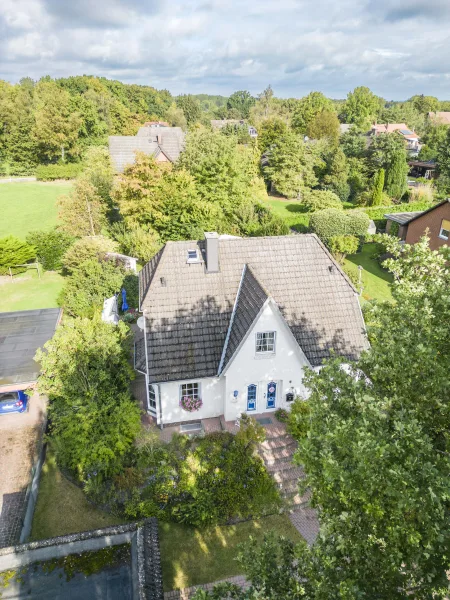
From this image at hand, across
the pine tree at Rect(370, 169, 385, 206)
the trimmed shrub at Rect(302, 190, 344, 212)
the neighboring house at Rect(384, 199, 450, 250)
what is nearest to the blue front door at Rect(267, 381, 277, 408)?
the neighboring house at Rect(384, 199, 450, 250)

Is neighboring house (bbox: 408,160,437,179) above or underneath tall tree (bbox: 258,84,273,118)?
underneath

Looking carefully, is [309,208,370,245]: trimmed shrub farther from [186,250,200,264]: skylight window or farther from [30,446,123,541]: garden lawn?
[30,446,123,541]: garden lawn

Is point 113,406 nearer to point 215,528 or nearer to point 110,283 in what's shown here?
point 215,528

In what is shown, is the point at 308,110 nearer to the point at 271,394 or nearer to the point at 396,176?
the point at 396,176

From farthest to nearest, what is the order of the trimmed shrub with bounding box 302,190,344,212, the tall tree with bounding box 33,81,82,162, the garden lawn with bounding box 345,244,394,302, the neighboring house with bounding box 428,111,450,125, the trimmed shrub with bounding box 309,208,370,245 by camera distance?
the neighboring house with bounding box 428,111,450,125 → the tall tree with bounding box 33,81,82,162 → the trimmed shrub with bounding box 302,190,344,212 → the trimmed shrub with bounding box 309,208,370,245 → the garden lawn with bounding box 345,244,394,302

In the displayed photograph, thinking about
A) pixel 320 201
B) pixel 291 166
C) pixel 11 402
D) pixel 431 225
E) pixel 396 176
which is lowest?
pixel 11 402

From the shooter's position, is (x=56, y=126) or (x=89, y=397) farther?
(x=56, y=126)

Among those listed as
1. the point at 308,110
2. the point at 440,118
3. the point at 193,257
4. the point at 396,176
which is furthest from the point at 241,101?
the point at 193,257
